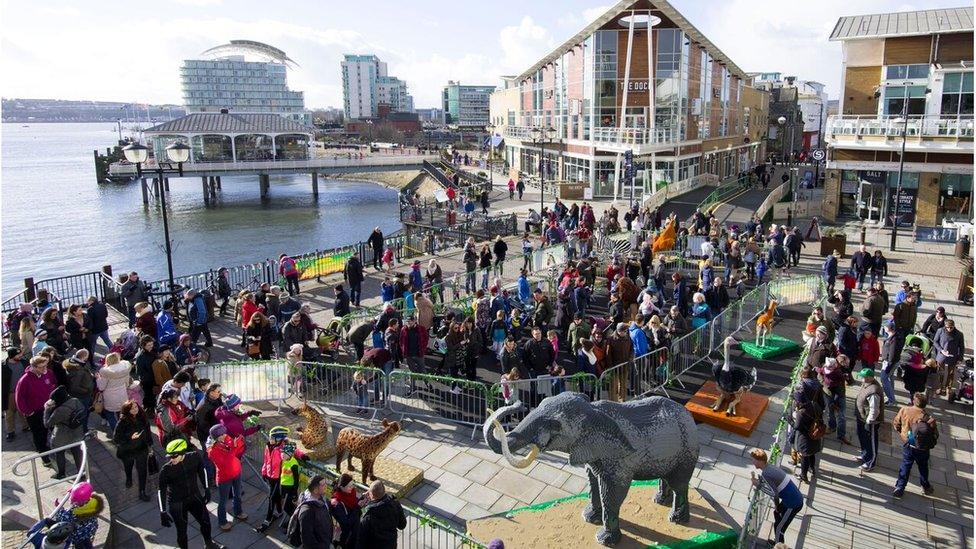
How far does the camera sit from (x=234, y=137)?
6134 centimetres

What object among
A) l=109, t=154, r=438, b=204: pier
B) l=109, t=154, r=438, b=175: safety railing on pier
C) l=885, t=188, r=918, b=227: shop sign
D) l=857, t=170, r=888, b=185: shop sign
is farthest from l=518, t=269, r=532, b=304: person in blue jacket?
l=109, t=154, r=438, b=175: safety railing on pier

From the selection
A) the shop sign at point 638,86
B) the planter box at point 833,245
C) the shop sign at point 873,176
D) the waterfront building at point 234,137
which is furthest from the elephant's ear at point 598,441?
the waterfront building at point 234,137

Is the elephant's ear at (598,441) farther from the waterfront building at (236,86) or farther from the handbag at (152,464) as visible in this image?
the waterfront building at (236,86)

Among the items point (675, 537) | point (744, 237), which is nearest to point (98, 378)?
point (675, 537)

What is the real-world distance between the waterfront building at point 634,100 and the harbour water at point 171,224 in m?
16.0

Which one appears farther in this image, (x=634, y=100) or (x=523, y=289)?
(x=634, y=100)

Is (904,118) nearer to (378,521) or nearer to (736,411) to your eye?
(736,411)

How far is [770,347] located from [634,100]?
2882cm

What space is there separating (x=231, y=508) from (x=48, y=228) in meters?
50.8

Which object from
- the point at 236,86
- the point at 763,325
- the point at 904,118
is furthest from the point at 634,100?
the point at 236,86

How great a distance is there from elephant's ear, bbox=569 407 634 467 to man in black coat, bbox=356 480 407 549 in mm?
2103

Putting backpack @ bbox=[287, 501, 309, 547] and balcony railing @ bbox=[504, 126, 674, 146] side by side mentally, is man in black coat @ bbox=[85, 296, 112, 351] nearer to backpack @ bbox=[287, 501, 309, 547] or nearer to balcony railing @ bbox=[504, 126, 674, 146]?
backpack @ bbox=[287, 501, 309, 547]

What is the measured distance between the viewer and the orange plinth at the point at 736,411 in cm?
1109

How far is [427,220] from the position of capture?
34531 millimetres
